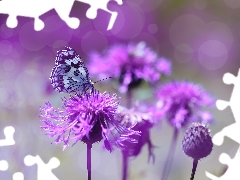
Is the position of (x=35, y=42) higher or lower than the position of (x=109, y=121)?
higher

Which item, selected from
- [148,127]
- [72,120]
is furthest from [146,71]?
[72,120]

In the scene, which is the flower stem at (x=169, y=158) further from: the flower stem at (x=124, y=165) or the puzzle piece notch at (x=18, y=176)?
the puzzle piece notch at (x=18, y=176)

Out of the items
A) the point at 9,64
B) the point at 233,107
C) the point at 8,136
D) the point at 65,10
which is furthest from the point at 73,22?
the point at 233,107

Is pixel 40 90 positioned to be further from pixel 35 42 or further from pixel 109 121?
pixel 109 121

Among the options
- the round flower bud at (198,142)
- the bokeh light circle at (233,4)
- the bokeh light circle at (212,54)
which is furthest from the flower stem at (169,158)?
the bokeh light circle at (233,4)

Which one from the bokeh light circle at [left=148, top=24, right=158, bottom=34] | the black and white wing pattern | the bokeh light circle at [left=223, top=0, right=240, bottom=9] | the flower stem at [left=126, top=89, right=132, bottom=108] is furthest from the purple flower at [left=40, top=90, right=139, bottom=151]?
the bokeh light circle at [left=223, top=0, right=240, bottom=9]

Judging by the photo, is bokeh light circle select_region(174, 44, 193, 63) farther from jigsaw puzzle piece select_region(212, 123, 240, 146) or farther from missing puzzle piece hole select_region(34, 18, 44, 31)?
missing puzzle piece hole select_region(34, 18, 44, 31)

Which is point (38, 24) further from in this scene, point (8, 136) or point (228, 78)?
point (228, 78)
